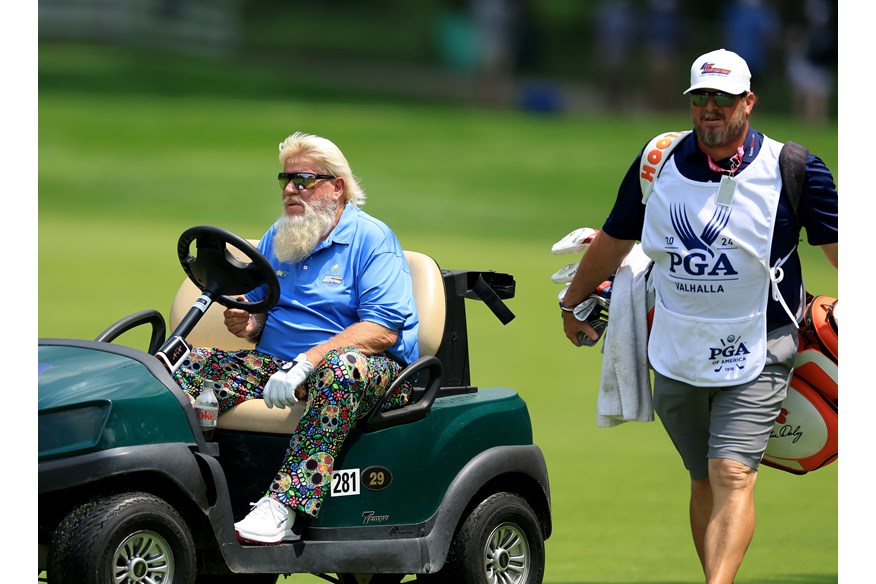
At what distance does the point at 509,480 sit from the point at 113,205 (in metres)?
15.7

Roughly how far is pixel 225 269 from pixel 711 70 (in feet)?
4.88

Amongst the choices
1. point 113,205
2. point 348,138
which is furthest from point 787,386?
point 348,138

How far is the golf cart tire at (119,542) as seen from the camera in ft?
12.8

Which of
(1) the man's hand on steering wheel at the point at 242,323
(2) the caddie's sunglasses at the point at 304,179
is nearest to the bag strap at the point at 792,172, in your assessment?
(2) the caddie's sunglasses at the point at 304,179

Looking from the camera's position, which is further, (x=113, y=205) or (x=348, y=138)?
Result: (x=348, y=138)

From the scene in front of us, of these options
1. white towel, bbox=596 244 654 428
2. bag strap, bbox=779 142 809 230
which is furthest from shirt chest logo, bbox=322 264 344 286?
bag strap, bbox=779 142 809 230

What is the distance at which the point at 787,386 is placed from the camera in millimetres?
4715

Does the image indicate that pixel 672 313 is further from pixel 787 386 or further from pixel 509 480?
pixel 509 480

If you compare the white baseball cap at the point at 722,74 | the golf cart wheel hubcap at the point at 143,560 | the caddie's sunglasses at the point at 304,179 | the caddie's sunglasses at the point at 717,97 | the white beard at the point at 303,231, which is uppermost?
the white baseball cap at the point at 722,74

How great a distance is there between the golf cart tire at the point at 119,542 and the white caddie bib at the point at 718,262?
5.11 feet

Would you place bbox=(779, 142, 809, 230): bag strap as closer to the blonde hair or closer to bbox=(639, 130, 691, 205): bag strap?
bbox=(639, 130, 691, 205): bag strap

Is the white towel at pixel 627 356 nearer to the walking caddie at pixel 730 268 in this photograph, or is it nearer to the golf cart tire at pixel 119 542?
the walking caddie at pixel 730 268

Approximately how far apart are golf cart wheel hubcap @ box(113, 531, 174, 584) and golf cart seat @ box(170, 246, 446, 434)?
0.52m

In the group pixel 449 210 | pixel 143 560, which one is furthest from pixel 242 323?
pixel 449 210
